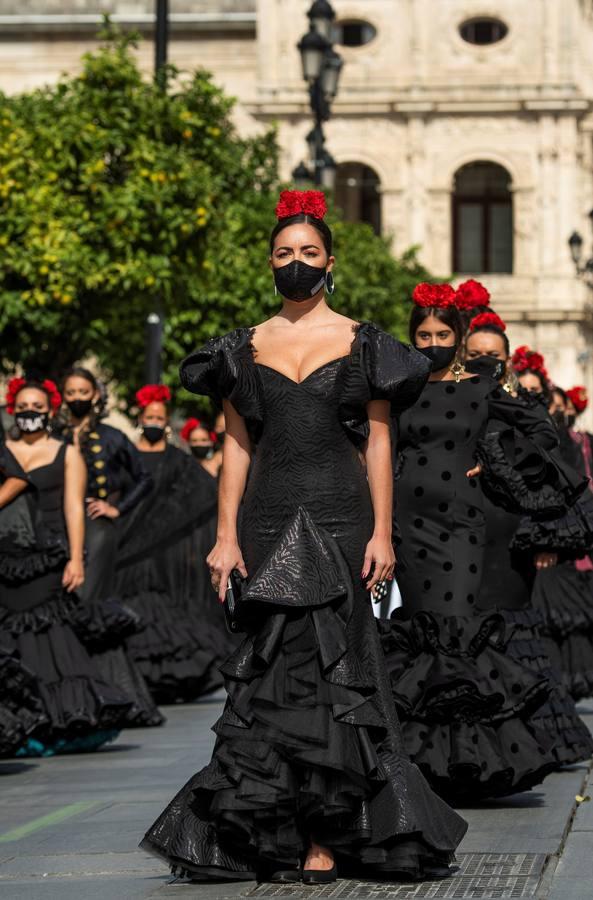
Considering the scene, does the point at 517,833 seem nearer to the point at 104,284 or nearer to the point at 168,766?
the point at 168,766

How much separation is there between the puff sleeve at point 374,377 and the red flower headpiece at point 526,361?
6128mm

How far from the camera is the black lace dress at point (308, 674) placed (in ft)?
24.0

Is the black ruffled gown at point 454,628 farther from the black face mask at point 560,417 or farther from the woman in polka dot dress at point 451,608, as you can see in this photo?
the black face mask at point 560,417

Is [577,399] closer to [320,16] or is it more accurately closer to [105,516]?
[105,516]

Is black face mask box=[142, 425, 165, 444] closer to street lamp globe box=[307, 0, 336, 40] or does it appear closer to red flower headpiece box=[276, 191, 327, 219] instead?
street lamp globe box=[307, 0, 336, 40]

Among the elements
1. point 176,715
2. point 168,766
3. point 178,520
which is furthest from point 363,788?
point 178,520

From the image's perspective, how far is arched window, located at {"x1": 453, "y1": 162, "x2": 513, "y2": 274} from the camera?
213 feet

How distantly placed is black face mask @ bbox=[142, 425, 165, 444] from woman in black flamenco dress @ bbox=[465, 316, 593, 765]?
6368 mm

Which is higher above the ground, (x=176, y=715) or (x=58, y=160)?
(x=58, y=160)

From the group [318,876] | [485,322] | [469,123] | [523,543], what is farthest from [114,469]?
[469,123]

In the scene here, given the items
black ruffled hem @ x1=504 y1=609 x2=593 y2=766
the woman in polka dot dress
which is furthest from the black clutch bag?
black ruffled hem @ x1=504 y1=609 x2=593 y2=766

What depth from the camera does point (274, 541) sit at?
25.0ft

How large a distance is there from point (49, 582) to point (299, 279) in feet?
17.0

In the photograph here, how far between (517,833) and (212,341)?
217 centimetres
